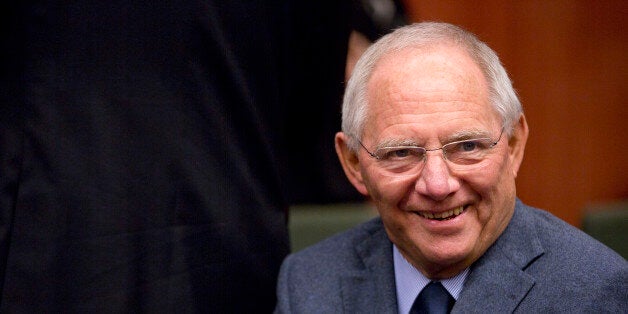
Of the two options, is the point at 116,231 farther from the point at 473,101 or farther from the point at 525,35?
the point at 525,35

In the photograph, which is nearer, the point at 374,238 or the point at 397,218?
the point at 397,218

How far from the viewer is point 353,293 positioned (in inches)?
65.1

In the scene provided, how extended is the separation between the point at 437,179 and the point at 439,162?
33mm

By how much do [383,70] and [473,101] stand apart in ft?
0.60

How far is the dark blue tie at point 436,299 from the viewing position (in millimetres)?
1543

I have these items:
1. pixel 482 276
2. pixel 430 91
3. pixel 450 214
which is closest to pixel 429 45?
pixel 430 91

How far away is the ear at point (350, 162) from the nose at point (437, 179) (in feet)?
0.69

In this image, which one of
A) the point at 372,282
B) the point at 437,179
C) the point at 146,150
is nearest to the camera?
the point at 437,179

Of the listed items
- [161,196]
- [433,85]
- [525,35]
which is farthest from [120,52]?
[525,35]

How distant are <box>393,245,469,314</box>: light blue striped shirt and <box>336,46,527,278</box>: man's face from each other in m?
0.02

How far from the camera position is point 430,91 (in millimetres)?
1457

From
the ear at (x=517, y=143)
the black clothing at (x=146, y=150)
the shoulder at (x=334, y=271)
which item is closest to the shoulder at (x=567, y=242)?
the ear at (x=517, y=143)

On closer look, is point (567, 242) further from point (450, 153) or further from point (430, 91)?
point (430, 91)

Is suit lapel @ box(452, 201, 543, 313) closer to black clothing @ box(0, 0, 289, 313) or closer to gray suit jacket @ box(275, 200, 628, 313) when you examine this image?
gray suit jacket @ box(275, 200, 628, 313)
